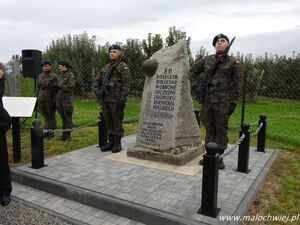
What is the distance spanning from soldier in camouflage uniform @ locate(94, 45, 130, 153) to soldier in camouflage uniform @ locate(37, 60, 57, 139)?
1923mm

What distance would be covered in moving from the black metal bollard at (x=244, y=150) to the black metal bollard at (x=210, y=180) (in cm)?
161

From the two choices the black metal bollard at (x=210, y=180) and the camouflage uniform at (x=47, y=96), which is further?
the camouflage uniform at (x=47, y=96)

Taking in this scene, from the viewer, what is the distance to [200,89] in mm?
5637

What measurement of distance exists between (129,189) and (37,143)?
6.27 feet

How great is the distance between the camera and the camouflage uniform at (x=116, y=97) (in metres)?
6.50

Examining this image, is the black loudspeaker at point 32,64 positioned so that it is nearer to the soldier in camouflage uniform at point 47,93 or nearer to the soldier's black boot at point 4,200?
the soldier in camouflage uniform at point 47,93

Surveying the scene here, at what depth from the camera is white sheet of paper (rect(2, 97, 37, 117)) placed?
614 cm

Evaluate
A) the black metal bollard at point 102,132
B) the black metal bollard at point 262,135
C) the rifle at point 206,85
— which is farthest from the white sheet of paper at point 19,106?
the black metal bollard at point 262,135

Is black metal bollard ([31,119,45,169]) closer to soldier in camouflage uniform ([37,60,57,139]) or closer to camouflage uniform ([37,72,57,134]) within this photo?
soldier in camouflage uniform ([37,60,57,139])

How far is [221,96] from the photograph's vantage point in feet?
18.1

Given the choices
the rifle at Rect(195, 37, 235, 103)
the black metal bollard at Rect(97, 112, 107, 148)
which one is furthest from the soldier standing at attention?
the rifle at Rect(195, 37, 235, 103)

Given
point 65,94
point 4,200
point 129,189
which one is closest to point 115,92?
point 65,94

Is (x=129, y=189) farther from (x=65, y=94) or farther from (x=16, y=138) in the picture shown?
(x=65, y=94)

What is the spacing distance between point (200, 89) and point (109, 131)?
7.31 feet
